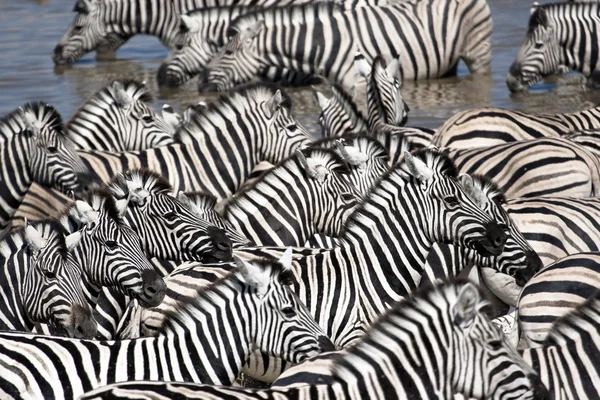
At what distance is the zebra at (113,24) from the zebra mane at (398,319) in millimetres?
13495

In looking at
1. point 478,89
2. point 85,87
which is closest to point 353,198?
point 478,89

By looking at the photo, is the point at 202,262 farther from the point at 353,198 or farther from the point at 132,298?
the point at 353,198

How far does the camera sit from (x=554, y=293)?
19.2 ft

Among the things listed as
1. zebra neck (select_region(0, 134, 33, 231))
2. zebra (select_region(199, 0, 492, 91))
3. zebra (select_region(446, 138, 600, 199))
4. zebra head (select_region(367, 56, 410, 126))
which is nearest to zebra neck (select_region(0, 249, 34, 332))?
zebra neck (select_region(0, 134, 33, 231))

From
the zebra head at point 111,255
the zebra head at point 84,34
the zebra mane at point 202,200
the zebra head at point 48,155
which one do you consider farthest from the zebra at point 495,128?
the zebra head at point 84,34

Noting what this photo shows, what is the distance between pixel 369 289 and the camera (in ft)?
20.6

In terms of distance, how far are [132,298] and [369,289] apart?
145cm

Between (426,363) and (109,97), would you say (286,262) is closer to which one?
(426,363)

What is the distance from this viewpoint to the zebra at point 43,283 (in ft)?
20.2

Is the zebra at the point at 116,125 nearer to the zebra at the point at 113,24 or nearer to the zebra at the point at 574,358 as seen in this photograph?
the zebra at the point at 574,358

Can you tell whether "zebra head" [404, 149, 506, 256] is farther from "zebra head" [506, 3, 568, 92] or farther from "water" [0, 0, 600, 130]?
"zebra head" [506, 3, 568, 92]

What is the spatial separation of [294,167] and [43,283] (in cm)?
236

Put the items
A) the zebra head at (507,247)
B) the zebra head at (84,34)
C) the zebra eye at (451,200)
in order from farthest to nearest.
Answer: the zebra head at (84,34), the zebra head at (507,247), the zebra eye at (451,200)

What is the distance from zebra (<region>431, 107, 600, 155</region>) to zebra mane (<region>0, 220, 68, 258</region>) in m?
4.03
